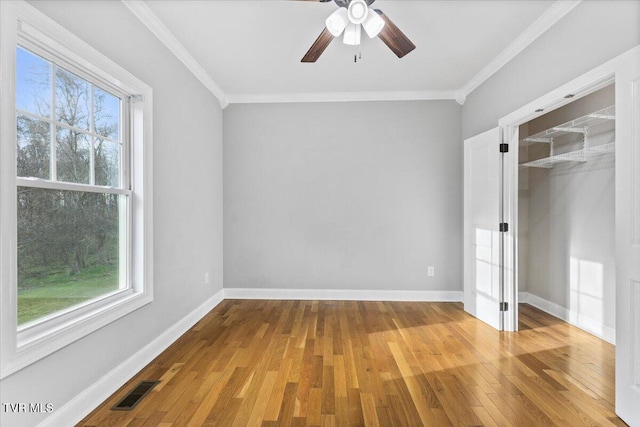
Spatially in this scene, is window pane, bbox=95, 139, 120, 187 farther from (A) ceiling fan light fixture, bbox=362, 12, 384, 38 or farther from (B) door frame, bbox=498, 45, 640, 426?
(B) door frame, bbox=498, 45, 640, 426

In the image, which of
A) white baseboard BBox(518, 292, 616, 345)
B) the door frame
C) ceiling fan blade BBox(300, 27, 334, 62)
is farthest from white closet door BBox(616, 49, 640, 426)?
ceiling fan blade BBox(300, 27, 334, 62)

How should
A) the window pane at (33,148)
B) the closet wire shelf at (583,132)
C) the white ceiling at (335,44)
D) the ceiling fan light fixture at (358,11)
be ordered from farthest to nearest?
the closet wire shelf at (583,132) → the white ceiling at (335,44) → the ceiling fan light fixture at (358,11) → the window pane at (33,148)

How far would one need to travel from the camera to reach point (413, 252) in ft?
14.6

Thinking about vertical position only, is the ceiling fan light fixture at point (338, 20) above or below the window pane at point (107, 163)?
above

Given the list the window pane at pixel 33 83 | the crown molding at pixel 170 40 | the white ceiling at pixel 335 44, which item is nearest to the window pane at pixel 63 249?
the window pane at pixel 33 83

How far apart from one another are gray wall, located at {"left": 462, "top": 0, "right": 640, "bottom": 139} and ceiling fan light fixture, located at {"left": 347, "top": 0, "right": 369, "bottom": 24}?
5.17 ft

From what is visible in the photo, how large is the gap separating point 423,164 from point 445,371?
2.73 metres

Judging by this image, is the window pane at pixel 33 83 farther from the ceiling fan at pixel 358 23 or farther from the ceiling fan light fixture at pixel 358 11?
the ceiling fan light fixture at pixel 358 11

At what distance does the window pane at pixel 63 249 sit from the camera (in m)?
1.70

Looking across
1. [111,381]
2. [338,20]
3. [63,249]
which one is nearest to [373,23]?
[338,20]

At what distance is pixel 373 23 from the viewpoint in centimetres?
220

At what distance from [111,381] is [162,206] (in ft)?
4.55

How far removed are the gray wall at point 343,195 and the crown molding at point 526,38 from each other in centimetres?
66

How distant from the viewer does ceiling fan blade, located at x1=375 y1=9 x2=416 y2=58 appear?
223cm
